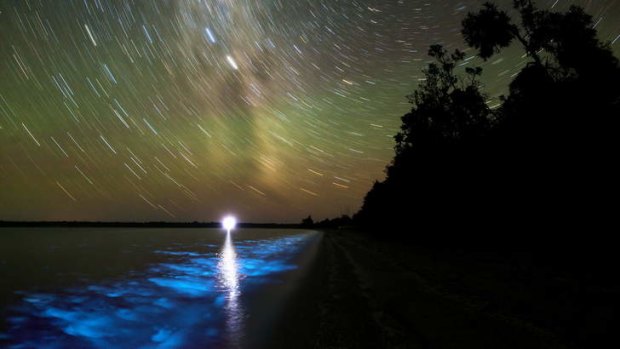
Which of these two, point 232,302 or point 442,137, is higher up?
point 442,137

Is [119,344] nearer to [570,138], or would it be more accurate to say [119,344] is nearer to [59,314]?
[59,314]

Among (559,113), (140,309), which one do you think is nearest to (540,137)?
(559,113)

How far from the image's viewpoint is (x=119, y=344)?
8.81 m

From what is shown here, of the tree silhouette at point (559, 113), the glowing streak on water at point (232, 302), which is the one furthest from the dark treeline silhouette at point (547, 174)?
the glowing streak on water at point (232, 302)

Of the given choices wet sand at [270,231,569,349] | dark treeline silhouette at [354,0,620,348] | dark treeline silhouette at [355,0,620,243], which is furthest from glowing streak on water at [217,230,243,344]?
dark treeline silhouette at [355,0,620,243]

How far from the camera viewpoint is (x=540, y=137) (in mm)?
Result: 19656

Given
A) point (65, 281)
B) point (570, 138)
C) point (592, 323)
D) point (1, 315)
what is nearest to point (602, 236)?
point (570, 138)

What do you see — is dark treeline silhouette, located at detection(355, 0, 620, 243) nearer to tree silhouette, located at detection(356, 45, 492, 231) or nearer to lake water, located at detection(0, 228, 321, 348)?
tree silhouette, located at detection(356, 45, 492, 231)

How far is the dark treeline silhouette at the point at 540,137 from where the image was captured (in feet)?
55.4

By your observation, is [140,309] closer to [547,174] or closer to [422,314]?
[422,314]

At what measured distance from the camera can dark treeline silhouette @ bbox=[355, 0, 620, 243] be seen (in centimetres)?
1689

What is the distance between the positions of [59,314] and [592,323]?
1407 centimetres

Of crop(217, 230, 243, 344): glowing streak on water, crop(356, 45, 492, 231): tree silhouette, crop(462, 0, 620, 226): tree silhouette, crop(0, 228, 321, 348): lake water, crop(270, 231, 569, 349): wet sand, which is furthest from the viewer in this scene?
crop(356, 45, 492, 231): tree silhouette

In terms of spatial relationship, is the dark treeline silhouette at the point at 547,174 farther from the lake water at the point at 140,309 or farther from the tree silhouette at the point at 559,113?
the lake water at the point at 140,309
